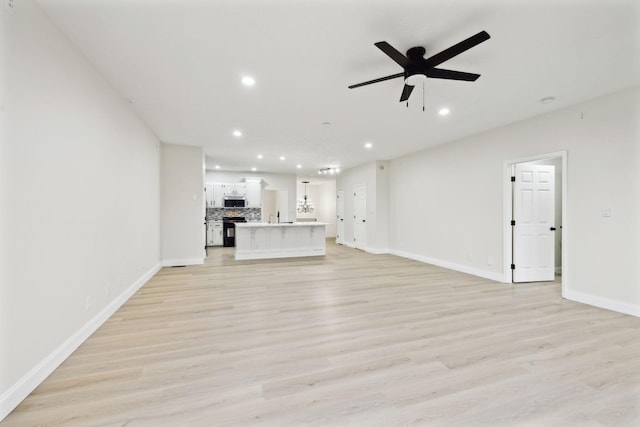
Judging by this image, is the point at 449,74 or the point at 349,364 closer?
the point at 349,364

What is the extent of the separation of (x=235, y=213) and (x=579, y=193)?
29.9 feet

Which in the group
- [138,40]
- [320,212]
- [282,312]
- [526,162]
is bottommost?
[282,312]

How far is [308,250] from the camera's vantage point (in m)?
7.53

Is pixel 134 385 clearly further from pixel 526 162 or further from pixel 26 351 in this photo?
pixel 526 162

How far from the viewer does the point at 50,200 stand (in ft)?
6.92

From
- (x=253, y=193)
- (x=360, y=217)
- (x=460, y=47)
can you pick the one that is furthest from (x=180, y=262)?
(x=460, y=47)

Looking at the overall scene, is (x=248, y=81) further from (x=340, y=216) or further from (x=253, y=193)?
(x=340, y=216)

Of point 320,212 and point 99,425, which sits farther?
point 320,212

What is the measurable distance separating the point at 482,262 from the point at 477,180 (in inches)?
61.7

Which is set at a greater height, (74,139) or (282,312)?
(74,139)

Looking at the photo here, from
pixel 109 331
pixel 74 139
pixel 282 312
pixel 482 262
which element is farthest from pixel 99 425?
pixel 482 262

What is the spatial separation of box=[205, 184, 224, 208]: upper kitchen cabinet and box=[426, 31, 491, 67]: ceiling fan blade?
8.41 metres

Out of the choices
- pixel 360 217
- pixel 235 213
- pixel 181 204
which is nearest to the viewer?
pixel 181 204

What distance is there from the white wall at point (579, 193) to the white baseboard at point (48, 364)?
230 inches
